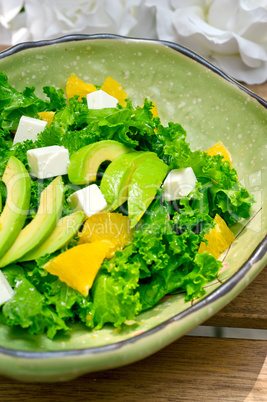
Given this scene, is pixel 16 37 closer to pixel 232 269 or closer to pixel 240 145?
pixel 240 145

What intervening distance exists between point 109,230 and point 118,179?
23 cm

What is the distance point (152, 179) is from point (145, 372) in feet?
2.48

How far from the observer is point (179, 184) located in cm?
187

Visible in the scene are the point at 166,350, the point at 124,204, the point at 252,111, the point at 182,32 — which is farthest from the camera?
the point at 182,32

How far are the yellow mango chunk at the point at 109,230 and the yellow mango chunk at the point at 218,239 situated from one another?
1.00 feet

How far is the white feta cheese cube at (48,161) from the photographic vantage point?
188 cm

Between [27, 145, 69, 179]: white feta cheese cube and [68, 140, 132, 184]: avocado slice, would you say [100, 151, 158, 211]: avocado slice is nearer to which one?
[68, 140, 132, 184]: avocado slice

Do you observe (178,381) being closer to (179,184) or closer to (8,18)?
(179,184)

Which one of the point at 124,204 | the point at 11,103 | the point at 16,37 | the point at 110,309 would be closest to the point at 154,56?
the point at 11,103

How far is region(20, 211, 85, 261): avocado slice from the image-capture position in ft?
5.56

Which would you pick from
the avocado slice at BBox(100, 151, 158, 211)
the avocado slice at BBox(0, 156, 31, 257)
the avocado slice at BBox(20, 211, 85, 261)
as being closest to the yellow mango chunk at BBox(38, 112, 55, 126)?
the avocado slice at BBox(0, 156, 31, 257)

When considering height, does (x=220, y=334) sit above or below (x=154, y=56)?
below

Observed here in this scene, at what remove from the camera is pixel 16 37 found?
3.12m

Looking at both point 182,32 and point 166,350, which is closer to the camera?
point 166,350
